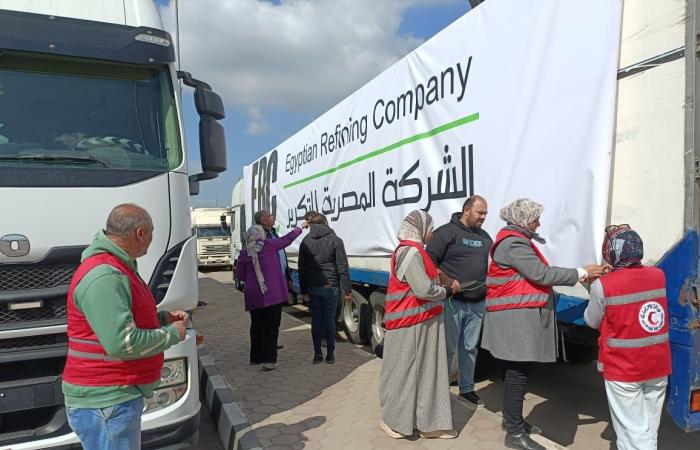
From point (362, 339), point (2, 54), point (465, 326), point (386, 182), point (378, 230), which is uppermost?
point (2, 54)

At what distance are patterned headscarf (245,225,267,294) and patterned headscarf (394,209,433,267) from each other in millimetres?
2057

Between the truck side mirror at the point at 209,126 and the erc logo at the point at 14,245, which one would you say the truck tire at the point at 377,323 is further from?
the erc logo at the point at 14,245

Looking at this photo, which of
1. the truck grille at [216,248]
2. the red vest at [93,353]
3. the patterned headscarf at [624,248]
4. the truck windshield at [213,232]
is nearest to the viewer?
the red vest at [93,353]

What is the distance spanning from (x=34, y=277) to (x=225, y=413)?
1.99 m

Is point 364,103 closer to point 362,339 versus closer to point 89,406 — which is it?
point 362,339

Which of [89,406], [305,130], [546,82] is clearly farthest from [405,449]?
[305,130]

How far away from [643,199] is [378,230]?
3.22m

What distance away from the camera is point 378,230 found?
5812 millimetres

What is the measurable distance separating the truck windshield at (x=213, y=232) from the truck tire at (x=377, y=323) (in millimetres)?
17286

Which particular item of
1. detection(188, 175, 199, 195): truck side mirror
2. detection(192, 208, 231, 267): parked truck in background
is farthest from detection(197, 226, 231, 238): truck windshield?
detection(188, 175, 199, 195): truck side mirror

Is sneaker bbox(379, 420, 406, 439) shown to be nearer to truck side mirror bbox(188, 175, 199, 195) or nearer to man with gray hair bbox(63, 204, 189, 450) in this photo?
man with gray hair bbox(63, 204, 189, 450)

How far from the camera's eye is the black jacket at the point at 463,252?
13.6ft

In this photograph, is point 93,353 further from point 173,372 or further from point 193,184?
point 193,184

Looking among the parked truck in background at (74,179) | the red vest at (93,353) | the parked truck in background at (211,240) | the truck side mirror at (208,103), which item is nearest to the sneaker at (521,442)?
the parked truck in background at (74,179)
